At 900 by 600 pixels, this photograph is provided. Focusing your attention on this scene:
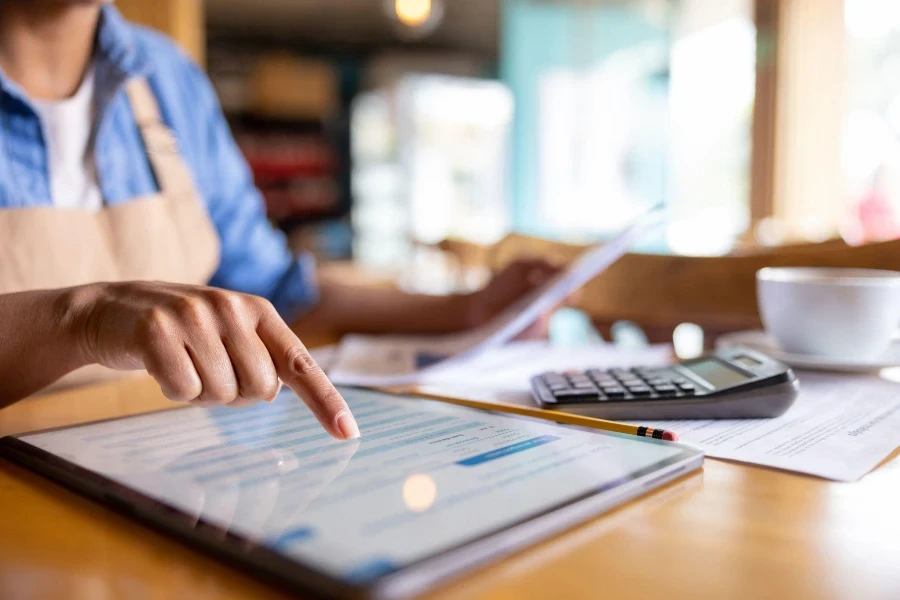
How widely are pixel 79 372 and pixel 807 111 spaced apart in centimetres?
269

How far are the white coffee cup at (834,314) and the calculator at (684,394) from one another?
13 centimetres

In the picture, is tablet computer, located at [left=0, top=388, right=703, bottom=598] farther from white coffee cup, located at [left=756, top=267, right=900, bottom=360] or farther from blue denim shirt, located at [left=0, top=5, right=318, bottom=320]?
blue denim shirt, located at [left=0, top=5, right=318, bottom=320]

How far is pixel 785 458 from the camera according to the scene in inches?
17.2

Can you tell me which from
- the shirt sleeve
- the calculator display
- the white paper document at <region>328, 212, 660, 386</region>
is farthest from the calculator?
the shirt sleeve

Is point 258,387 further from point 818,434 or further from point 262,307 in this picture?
point 818,434

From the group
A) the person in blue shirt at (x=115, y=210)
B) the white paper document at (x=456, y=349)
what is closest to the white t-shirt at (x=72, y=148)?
the person in blue shirt at (x=115, y=210)

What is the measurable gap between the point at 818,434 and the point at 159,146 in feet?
2.99

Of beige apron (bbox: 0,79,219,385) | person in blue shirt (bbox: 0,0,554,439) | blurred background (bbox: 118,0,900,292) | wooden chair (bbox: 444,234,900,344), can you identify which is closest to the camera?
person in blue shirt (bbox: 0,0,554,439)

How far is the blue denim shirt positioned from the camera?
0.88m

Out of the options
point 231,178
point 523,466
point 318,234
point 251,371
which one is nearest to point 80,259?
point 231,178

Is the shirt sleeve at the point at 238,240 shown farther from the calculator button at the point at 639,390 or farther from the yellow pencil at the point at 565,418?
the calculator button at the point at 639,390

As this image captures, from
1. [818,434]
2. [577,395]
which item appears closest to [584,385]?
[577,395]

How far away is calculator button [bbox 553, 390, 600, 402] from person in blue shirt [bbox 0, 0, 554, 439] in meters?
0.29

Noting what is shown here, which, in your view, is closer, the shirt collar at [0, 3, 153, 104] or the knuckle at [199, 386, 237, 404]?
the knuckle at [199, 386, 237, 404]
